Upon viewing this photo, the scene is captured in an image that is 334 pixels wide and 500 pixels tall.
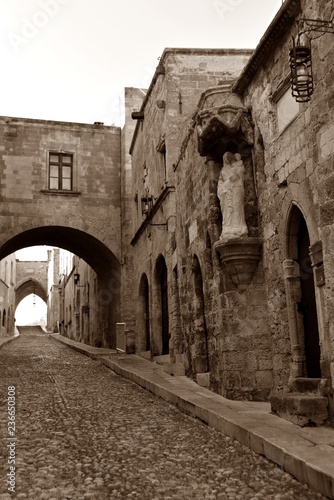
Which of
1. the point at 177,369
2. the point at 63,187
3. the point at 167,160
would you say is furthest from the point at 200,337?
the point at 63,187

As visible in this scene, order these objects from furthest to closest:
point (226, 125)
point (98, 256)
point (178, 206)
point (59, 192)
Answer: point (98, 256) < point (59, 192) < point (178, 206) < point (226, 125)

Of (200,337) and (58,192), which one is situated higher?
(58,192)

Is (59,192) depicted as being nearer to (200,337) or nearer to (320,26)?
(200,337)

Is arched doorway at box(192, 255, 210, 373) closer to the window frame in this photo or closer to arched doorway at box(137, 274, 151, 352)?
arched doorway at box(137, 274, 151, 352)

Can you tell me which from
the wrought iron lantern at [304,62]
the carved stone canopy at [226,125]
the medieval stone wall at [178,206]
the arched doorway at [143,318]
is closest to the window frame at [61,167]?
the medieval stone wall at [178,206]

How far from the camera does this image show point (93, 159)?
1881cm

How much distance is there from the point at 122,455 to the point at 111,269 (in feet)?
48.4

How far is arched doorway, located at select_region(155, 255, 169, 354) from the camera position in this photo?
1274cm

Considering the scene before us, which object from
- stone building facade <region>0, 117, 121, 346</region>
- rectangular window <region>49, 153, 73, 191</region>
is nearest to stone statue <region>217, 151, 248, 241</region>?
stone building facade <region>0, 117, 121, 346</region>

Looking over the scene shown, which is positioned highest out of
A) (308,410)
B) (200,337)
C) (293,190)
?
(293,190)

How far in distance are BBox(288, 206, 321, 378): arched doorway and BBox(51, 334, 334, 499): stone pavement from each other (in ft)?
2.41

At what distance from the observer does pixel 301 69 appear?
5242 mm

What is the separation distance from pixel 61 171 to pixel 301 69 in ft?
46.4

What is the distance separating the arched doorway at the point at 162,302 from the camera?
502 inches
